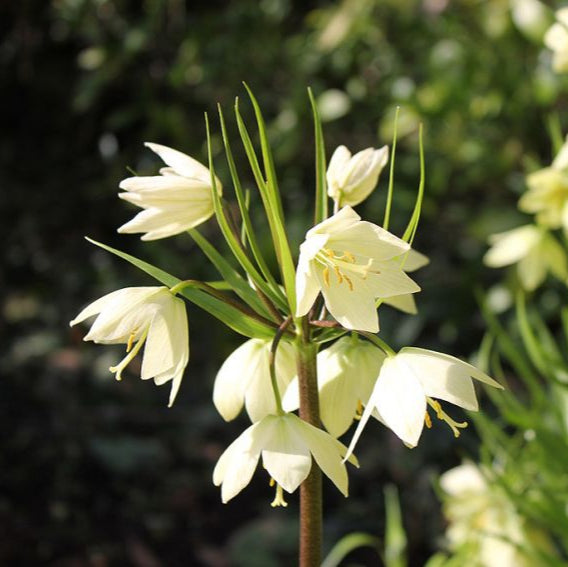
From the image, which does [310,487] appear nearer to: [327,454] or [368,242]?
[327,454]

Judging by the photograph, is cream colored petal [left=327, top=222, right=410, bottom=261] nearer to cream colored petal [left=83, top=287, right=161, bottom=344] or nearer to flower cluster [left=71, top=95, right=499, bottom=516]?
flower cluster [left=71, top=95, right=499, bottom=516]

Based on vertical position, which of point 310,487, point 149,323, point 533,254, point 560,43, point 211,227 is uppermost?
point 560,43

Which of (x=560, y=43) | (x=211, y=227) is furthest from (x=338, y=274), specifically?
(x=211, y=227)

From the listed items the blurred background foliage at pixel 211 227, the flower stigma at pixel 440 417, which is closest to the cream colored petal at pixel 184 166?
the flower stigma at pixel 440 417

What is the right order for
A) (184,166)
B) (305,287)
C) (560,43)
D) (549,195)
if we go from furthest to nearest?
(549,195) < (560,43) < (184,166) < (305,287)

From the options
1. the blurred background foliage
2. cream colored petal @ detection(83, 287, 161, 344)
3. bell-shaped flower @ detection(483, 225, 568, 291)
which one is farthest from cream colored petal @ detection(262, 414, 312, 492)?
the blurred background foliage

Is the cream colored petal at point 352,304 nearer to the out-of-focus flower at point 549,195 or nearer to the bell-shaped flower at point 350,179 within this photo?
the bell-shaped flower at point 350,179
